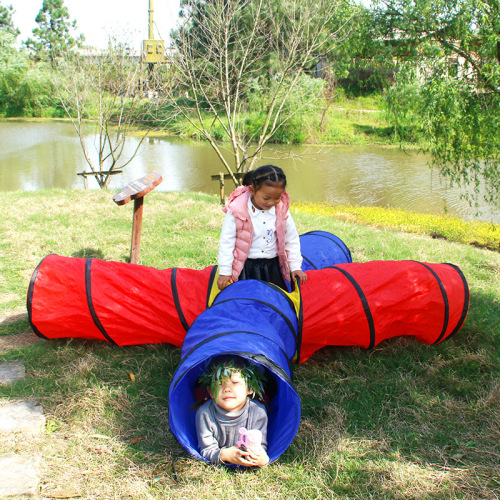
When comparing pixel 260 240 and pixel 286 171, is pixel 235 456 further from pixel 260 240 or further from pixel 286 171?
pixel 286 171

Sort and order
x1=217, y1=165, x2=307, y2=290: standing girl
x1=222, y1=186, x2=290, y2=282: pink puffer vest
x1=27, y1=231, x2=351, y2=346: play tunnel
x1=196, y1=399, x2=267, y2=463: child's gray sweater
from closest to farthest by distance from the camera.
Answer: x1=196, y1=399, x2=267, y2=463: child's gray sweater → x1=217, y1=165, x2=307, y2=290: standing girl → x1=222, y1=186, x2=290, y2=282: pink puffer vest → x1=27, y1=231, x2=351, y2=346: play tunnel

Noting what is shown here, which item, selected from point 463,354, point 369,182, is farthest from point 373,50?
point 369,182

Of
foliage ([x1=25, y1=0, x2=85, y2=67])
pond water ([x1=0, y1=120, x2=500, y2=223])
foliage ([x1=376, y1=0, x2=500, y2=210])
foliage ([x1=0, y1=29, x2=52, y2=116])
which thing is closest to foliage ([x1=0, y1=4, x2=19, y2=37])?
foliage ([x1=25, y1=0, x2=85, y2=67])

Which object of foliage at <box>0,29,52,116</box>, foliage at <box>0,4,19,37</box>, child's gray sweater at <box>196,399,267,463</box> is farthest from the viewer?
foliage at <box>0,4,19,37</box>

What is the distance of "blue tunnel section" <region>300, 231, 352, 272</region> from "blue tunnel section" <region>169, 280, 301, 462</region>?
1.49m

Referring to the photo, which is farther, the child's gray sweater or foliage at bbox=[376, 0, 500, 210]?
foliage at bbox=[376, 0, 500, 210]

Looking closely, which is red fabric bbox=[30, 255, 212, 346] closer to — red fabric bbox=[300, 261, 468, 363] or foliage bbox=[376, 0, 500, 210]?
red fabric bbox=[300, 261, 468, 363]

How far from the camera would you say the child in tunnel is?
2729 mm

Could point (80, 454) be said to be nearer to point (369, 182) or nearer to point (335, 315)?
point (335, 315)

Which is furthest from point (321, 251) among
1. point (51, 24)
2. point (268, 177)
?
point (51, 24)

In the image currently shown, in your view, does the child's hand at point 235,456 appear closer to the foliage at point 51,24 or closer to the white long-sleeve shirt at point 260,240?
the white long-sleeve shirt at point 260,240

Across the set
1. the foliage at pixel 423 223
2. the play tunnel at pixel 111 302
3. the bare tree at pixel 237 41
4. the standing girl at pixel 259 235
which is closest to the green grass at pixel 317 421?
the play tunnel at pixel 111 302

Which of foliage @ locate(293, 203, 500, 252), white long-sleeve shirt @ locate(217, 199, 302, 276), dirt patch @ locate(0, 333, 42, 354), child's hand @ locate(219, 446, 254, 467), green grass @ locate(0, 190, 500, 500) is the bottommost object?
foliage @ locate(293, 203, 500, 252)

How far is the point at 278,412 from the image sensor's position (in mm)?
3145
